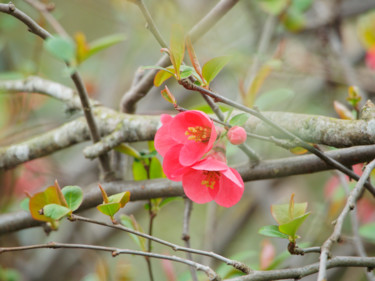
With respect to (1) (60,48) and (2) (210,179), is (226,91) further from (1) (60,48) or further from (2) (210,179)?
(1) (60,48)

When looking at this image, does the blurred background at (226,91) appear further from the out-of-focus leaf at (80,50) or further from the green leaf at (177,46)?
the green leaf at (177,46)

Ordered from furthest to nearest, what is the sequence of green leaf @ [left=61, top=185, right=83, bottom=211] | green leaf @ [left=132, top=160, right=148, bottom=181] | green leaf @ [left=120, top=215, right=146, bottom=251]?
green leaf @ [left=132, top=160, right=148, bottom=181], green leaf @ [left=120, top=215, right=146, bottom=251], green leaf @ [left=61, top=185, right=83, bottom=211]

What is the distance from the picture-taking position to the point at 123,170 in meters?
0.99

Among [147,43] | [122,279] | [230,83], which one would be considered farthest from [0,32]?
[122,279]

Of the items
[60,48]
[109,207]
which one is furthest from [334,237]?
[60,48]

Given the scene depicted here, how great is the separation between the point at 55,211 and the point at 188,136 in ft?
0.75

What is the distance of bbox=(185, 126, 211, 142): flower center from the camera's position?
2.07 ft

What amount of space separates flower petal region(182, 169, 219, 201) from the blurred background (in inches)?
29.5

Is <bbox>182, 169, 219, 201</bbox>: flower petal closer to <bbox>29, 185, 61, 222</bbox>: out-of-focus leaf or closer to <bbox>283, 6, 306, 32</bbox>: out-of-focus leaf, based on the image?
<bbox>29, 185, 61, 222</bbox>: out-of-focus leaf

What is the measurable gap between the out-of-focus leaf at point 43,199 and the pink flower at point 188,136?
0.19m

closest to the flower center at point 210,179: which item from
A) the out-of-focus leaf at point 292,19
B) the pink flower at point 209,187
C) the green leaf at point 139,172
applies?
the pink flower at point 209,187

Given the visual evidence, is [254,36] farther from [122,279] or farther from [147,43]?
[122,279]

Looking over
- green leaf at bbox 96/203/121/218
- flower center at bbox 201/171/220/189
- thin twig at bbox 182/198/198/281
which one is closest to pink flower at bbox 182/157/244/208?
flower center at bbox 201/171/220/189

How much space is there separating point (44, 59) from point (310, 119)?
7.57ft
